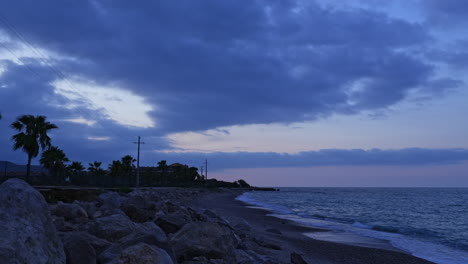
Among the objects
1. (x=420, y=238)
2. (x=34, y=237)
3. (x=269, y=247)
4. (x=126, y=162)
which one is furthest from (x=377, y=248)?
(x=126, y=162)

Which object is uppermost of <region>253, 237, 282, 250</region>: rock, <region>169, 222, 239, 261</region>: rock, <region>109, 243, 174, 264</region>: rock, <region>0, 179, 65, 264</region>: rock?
<region>0, 179, 65, 264</region>: rock

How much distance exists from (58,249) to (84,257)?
0.46 metres

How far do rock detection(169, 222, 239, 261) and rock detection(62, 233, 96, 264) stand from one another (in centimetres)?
165

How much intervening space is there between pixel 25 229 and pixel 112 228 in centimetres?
297

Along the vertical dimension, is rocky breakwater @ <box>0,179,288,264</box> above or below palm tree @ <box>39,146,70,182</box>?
below

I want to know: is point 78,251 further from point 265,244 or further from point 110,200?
point 110,200

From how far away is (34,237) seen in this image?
153 inches

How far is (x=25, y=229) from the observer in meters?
3.86

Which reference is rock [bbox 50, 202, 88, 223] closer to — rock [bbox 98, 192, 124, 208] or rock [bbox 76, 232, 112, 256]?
rock [bbox 98, 192, 124, 208]

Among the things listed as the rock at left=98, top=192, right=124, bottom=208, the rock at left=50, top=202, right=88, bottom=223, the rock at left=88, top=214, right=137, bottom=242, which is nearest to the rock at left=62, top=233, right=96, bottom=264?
the rock at left=88, top=214, right=137, bottom=242

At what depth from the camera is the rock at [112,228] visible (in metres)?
6.61

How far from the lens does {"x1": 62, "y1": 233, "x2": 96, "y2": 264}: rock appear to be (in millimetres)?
4532

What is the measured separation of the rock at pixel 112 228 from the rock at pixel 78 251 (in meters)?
1.80

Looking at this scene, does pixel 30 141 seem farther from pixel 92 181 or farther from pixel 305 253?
pixel 305 253
